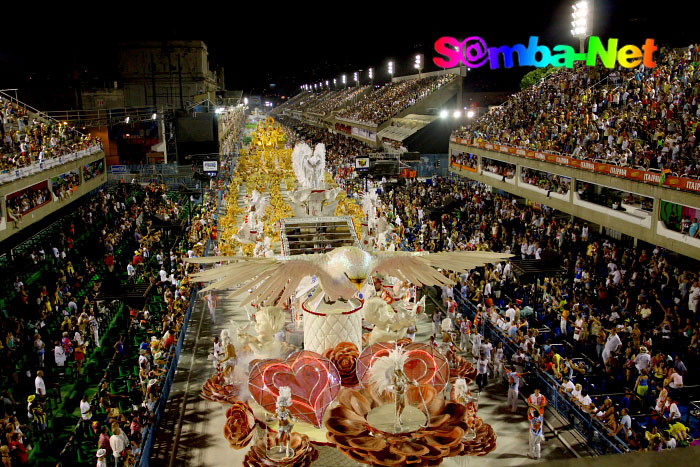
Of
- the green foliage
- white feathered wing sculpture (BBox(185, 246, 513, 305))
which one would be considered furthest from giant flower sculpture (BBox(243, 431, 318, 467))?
the green foliage

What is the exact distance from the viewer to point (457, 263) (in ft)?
22.5

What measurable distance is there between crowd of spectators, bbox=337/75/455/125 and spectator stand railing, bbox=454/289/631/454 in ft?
144

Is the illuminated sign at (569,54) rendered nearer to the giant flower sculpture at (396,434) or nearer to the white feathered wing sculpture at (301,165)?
the white feathered wing sculpture at (301,165)

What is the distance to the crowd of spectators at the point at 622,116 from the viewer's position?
20344mm

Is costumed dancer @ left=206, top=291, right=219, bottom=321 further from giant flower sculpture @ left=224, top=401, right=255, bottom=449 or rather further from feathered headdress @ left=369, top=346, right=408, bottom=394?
feathered headdress @ left=369, top=346, right=408, bottom=394

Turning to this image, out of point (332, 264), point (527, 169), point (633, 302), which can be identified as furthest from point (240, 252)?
point (527, 169)

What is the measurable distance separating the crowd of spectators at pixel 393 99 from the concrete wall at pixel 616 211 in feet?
89.5

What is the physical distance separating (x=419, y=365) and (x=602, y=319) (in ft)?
37.7

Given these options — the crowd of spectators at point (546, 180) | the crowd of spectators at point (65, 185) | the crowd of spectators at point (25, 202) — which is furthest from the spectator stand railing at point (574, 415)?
the crowd of spectators at point (65, 185)

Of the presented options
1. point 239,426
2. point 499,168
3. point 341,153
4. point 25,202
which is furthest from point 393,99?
point 239,426

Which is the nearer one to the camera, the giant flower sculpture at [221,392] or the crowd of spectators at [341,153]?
the giant flower sculpture at [221,392]

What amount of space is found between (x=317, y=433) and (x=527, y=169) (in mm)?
26554

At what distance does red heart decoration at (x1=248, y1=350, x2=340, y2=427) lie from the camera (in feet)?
19.2

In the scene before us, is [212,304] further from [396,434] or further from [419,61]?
[419,61]
